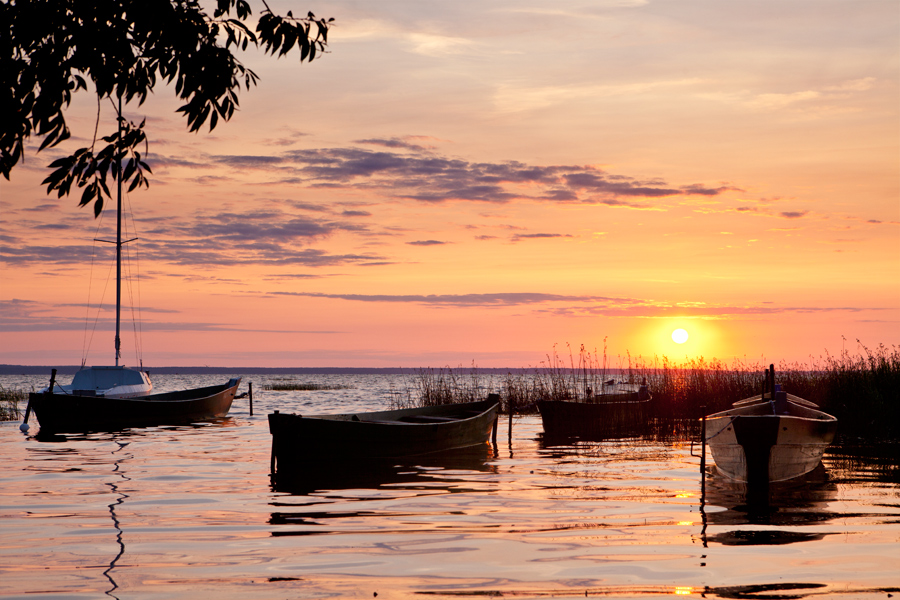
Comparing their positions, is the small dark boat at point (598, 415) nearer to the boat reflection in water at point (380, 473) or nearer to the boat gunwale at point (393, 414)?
the boat gunwale at point (393, 414)

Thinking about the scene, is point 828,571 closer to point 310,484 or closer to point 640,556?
point 640,556

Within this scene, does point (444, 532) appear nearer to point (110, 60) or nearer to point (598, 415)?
point (110, 60)

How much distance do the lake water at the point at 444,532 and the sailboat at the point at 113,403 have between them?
968 centimetres

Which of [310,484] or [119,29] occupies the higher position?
[119,29]

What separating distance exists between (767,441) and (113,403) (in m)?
23.1

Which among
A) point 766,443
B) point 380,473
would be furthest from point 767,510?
point 380,473

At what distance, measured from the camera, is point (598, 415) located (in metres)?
30.8

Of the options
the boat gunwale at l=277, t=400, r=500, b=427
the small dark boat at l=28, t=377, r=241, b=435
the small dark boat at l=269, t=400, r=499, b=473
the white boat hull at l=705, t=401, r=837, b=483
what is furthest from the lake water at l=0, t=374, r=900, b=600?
the small dark boat at l=28, t=377, r=241, b=435

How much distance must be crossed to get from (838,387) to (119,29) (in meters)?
25.6

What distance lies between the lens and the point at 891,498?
46.6 feet

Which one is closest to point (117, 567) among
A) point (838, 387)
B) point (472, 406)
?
point (472, 406)

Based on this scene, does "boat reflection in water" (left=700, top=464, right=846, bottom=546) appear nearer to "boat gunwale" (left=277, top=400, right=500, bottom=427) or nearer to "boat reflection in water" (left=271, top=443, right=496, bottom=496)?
"boat reflection in water" (left=271, top=443, right=496, bottom=496)

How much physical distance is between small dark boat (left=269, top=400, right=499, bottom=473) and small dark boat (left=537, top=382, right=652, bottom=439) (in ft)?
23.3

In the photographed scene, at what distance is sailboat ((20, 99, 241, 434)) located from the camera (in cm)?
2889
